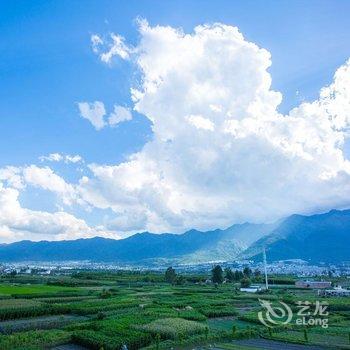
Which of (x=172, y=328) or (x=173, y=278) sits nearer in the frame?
(x=172, y=328)

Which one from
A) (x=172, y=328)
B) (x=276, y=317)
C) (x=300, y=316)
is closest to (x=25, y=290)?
(x=172, y=328)

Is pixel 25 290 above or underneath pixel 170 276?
underneath

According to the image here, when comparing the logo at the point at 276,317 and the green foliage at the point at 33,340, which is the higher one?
the green foliage at the point at 33,340

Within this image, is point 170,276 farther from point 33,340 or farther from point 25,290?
point 33,340

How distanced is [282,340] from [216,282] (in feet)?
256

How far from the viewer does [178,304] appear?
57844mm

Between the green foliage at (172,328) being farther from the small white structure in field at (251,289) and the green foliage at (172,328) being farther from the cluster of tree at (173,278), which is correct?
the cluster of tree at (173,278)

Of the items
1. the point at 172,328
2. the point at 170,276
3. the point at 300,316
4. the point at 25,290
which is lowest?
the point at 300,316

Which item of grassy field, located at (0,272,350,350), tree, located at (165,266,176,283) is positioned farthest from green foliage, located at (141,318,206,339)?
tree, located at (165,266,176,283)

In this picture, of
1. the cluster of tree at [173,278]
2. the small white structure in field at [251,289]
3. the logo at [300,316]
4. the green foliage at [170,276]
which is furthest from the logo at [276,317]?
the green foliage at [170,276]

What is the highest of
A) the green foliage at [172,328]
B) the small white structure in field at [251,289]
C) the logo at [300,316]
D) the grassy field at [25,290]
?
the grassy field at [25,290]

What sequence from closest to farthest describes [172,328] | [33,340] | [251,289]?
[33,340] → [172,328] → [251,289]

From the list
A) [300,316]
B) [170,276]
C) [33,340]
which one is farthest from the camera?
[170,276]

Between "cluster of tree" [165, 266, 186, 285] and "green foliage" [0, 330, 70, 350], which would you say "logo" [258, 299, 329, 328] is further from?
"cluster of tree" [165, 266, 186, 285]
